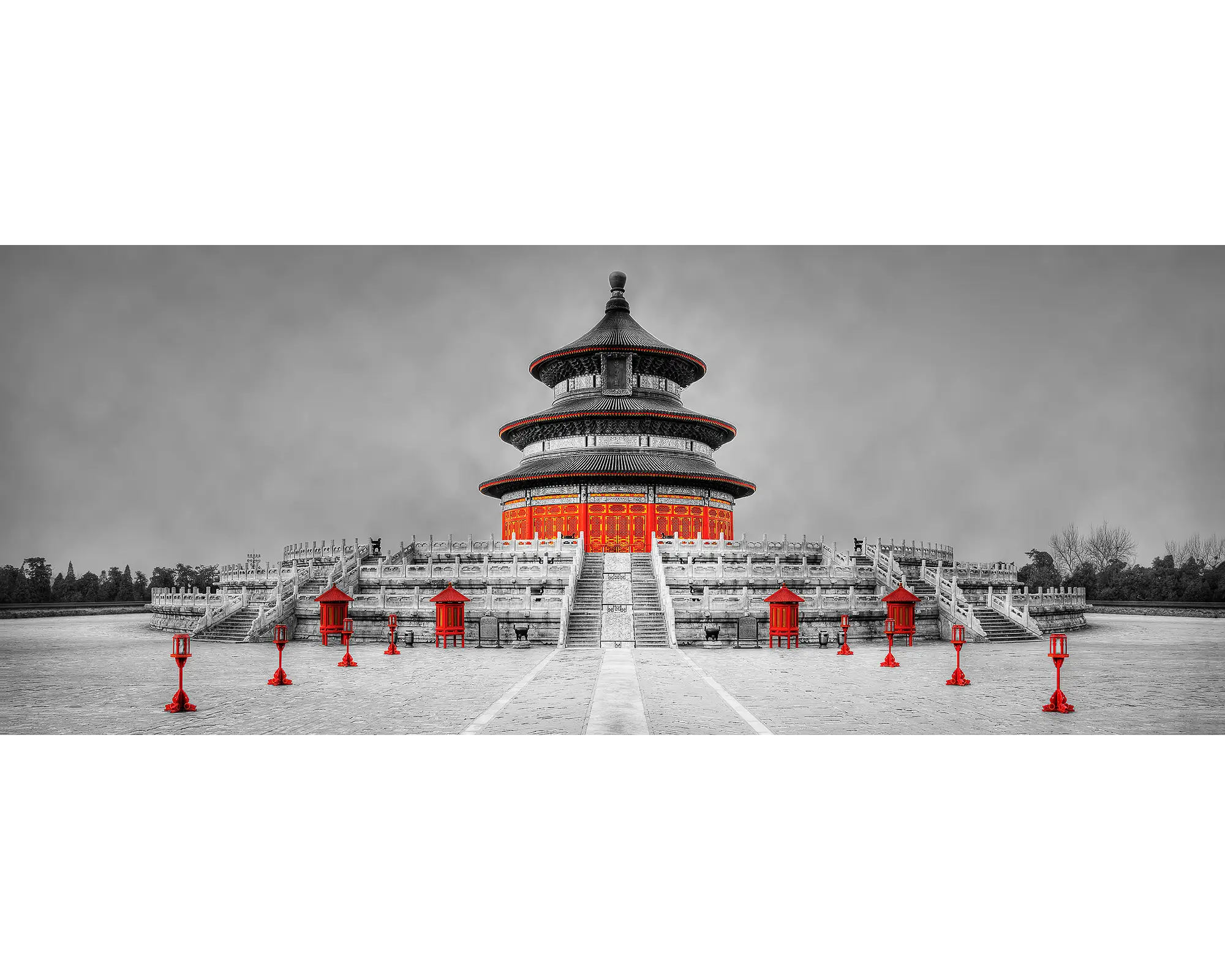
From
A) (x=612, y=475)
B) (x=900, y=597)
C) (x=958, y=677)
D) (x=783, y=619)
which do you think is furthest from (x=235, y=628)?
(x=958, y=677)

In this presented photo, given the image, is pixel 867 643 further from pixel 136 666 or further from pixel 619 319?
pixel 619 319

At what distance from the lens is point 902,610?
26.0 metres

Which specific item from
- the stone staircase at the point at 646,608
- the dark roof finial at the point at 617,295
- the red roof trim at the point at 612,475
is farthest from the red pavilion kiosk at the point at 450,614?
the dark roof finial at the point at 617,295

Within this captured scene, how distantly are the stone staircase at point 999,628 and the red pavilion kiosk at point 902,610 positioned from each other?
267 centimetres

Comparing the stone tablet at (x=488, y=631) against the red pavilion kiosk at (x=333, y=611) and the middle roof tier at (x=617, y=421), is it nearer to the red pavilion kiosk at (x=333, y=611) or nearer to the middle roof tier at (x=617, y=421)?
the red pavilion kiosk at (x=333, y=611)

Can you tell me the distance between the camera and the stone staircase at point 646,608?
24.4 meters

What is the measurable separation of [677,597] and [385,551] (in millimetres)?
14270

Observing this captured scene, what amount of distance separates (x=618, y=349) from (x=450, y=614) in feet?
82.1

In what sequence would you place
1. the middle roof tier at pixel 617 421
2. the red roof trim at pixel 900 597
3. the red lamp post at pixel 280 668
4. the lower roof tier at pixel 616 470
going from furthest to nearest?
the middle roof tier at pixel 617 421
the lower roof tier at pixel 616 470
the red roof trim at pixel 900 597
the red lamp post at pixel 280 668

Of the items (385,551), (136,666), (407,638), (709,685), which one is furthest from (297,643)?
(709,685)

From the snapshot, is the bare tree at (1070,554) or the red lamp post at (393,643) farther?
the bare tree at (1070,554)

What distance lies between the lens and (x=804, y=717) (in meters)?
12.5

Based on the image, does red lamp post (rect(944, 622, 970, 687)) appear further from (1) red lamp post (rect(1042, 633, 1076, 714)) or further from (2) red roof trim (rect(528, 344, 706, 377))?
(2) red roof trim (rect(528, 344, 706, 377))

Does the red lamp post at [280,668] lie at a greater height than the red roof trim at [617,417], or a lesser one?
lesser
